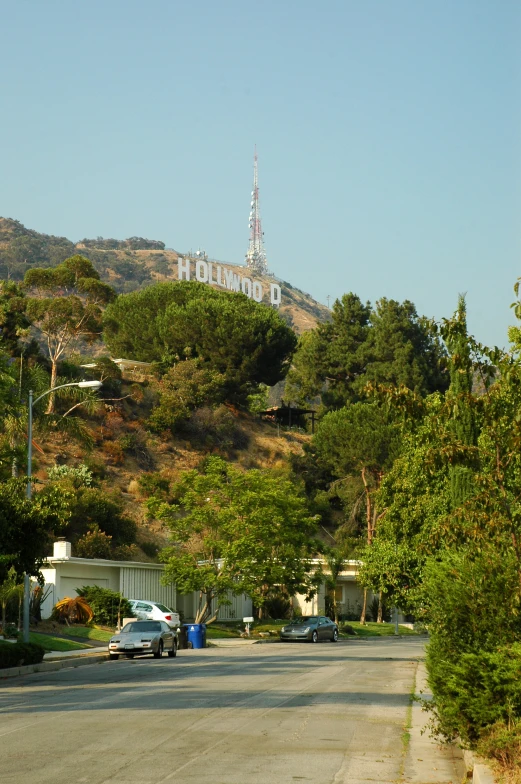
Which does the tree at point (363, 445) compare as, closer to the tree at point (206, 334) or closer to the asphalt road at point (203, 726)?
the tree at point (206, 334)

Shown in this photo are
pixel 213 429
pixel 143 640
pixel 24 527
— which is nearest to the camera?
pixel 24 527

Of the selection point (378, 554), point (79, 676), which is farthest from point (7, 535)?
point (378, 554)

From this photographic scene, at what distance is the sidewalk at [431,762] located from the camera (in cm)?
1076

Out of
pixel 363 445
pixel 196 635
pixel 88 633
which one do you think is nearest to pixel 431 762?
pixel 196 635

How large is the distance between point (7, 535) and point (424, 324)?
16003 millimetres

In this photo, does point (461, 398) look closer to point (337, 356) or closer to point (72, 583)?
point (72, 583)

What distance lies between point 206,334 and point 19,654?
55.5 metres

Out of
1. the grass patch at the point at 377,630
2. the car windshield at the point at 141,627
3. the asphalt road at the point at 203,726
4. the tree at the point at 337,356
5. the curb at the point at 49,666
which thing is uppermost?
the tree at the point at 337,356

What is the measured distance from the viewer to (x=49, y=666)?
27375 mm

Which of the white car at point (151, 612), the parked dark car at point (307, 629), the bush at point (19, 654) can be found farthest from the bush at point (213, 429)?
the bush at point (19, 654)

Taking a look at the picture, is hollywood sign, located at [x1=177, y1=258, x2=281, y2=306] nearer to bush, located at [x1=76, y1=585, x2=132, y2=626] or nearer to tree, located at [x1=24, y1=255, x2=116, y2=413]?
tree, located at [x1=24, y1=255, x2=116, y2=413]

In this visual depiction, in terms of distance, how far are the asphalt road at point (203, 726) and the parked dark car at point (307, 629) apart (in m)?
19.7

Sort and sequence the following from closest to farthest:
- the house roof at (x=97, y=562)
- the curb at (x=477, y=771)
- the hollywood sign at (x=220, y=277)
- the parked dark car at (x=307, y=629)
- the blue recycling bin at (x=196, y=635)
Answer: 1. the curb at (x=477, y=771)
2. the blue recycling bin at (x=196, y=635)
3. the house roof at (x=97, y=562)
4. the parked dark car at (x=307, y=629)
5. the hollywood sign at (x=220, y=277)

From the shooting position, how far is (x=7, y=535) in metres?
24.9
